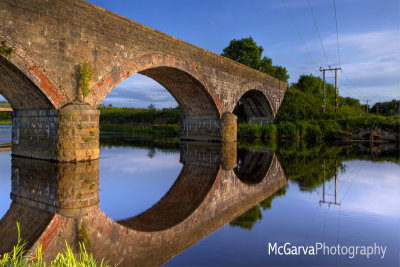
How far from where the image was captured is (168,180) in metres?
7.07

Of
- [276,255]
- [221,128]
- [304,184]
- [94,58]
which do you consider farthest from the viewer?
[221,128]

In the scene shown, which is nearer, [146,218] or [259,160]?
[146,218]

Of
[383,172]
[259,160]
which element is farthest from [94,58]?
[383,172]

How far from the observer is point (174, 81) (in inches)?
628

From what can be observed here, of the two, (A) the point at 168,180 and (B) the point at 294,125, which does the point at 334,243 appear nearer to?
(A) the point at 168,180

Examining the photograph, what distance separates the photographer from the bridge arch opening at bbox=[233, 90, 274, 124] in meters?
25.0

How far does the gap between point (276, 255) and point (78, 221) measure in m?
2.62

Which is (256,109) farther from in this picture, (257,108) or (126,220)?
(126,220)

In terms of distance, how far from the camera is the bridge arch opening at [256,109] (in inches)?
985

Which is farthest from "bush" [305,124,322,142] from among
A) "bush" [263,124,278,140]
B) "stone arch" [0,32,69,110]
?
"stone arch" [0,32,69,110]

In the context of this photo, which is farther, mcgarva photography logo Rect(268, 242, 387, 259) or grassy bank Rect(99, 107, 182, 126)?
grassy bank Rect(99, 107, 182, 126)

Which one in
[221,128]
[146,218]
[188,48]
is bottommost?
[146,218]

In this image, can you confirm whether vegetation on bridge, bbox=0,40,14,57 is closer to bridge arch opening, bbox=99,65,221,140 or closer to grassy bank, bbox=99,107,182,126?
bridge arch opening, bbox=99,65,221,140

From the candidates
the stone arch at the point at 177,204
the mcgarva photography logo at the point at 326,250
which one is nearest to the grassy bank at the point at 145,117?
the stone arch at the point at 177,204
